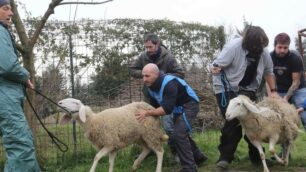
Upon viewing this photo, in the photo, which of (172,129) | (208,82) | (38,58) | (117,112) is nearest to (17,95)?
(117,112)

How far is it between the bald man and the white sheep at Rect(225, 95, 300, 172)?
63 centimetres

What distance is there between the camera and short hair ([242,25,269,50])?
23.9 feet

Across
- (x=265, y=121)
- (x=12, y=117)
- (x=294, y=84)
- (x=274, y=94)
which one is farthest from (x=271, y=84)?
(x=12, y=117)

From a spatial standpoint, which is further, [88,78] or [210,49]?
[210,49]

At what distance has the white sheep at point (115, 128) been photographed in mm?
7242

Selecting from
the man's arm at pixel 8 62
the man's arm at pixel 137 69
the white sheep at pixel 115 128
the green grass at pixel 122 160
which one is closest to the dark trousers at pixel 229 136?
the green grass at pixel 122 160

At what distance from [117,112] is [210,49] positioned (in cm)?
416

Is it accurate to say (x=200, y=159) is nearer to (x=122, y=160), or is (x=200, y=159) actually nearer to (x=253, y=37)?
(x=122, y=160)

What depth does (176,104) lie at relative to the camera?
24.3ft

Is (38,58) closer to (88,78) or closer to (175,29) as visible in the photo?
(88,78)

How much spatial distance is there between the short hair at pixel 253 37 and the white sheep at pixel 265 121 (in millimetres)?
753

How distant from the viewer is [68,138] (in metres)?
8.91

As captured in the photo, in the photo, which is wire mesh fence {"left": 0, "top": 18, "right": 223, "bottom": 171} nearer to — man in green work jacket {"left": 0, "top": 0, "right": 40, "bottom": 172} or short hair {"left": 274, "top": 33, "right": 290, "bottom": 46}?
short hair {"left": 274, "top": 33, "right": 290, "bottom": 46}

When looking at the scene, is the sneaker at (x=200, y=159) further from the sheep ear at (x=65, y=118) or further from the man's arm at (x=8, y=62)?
the man's arm at (x=8, y=62)
